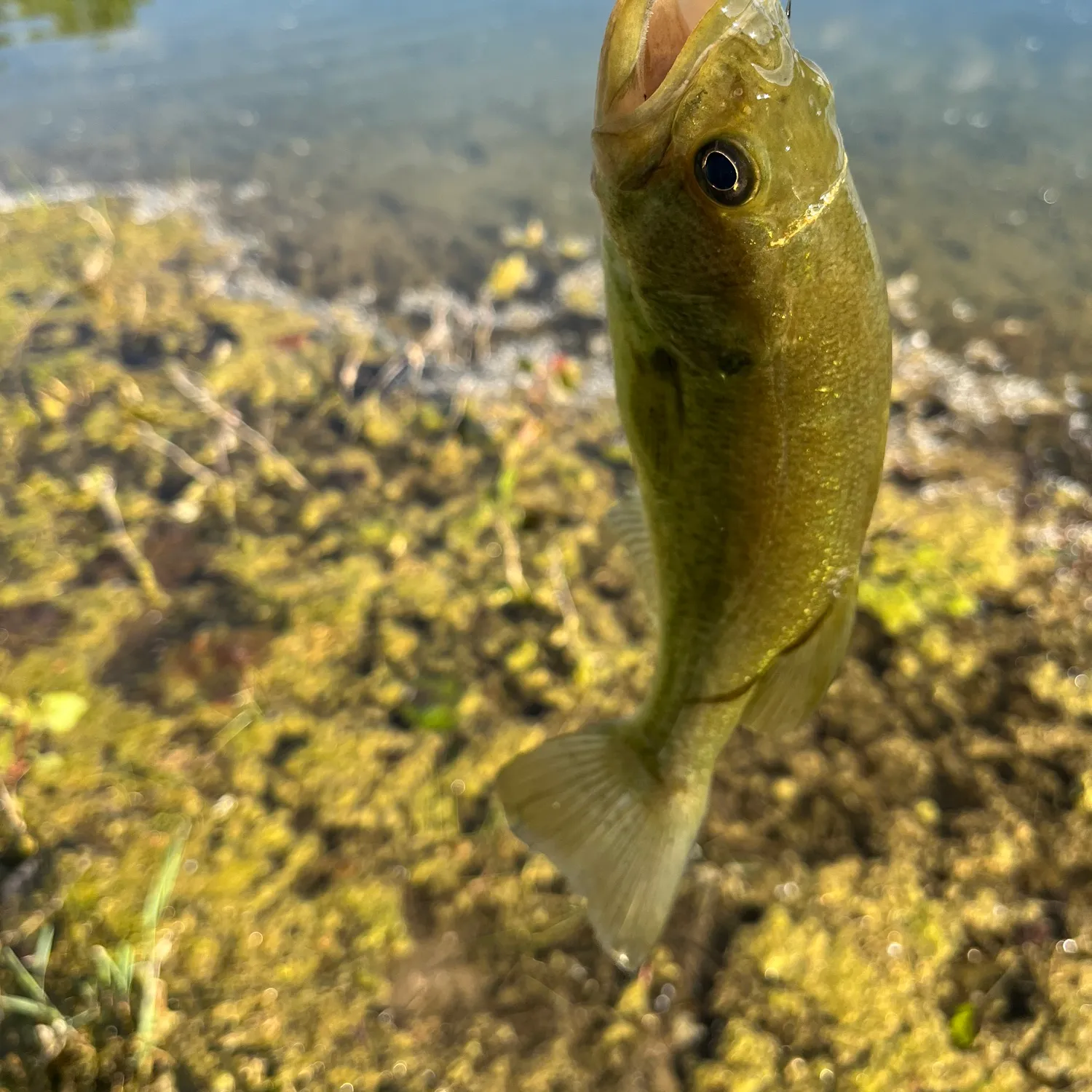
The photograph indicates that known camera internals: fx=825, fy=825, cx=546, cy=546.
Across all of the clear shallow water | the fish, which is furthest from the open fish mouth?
the clear shallow water

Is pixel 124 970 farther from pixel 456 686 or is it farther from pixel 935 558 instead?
pixel 935 558

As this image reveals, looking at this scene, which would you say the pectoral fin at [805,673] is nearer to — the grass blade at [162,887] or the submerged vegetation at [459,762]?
the submerged vegetation at [459,762]

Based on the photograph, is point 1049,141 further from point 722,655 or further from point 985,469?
point 722,655

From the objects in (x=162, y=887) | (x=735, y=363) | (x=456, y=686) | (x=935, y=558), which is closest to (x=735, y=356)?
(x=735, y=363)

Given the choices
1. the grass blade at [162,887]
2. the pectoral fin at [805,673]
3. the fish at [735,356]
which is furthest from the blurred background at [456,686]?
the pectoral fin at [805,673]

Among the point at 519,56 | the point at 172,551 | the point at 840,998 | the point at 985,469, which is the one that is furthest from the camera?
the point at 519,56

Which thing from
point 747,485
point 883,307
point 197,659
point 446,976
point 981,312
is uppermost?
point 883,307

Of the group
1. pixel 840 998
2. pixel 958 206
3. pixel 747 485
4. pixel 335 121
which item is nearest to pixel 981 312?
pixel 958 206
